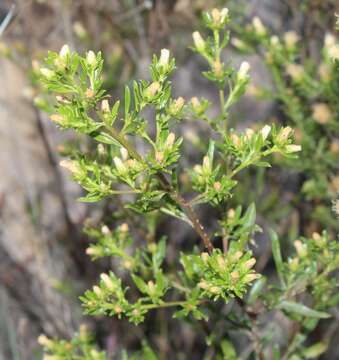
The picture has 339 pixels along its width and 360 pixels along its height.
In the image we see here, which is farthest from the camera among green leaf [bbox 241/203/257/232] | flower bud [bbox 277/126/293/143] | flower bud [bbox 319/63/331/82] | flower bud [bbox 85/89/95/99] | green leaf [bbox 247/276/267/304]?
flower bud [bbox 319/63/331/82]

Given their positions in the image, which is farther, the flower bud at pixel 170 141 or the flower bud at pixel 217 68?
the flower bud at pixel 217 68

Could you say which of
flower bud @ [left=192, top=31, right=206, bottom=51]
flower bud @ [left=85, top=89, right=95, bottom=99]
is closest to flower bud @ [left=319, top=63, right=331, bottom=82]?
flower bud @ [left=192, top=31, right=206, bottom=51]

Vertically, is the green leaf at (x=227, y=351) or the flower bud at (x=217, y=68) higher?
the flower bud at (x=217, y=68)

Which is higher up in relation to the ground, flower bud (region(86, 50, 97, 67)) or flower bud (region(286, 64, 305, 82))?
flower bud (region(86, 50, 97, 67))

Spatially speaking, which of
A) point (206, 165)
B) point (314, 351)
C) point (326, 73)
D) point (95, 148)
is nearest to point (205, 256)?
point (206, 165)

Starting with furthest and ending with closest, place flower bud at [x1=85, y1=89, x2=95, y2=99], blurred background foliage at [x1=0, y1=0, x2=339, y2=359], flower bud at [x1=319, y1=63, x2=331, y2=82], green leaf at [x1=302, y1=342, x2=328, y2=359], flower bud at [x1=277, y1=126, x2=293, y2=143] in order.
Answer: blurred background foliage at [x1=0, y1=0, x2=339, y2=359], flower bud at [x1=319, y1=63, x2=331, y2=82], green leaf at [x1=302, y1=342, x2=328, y2=359], flower bud at [x1=277, y1=126, x2=293, y2=143], flower bud at [x1=85, y1=89, x2=95, y2=99]

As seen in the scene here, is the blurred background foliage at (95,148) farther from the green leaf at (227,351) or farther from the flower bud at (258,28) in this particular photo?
the green leaf at (227,351)

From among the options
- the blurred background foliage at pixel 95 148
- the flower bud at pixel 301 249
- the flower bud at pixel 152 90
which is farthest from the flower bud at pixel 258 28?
the flower bud at pixel 152 90

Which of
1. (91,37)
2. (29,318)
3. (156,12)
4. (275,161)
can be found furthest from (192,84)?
(29,318)

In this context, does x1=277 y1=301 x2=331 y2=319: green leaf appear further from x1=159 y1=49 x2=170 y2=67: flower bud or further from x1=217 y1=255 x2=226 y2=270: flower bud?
x1=159 y1=49 x2=170 y2=67: flower bud

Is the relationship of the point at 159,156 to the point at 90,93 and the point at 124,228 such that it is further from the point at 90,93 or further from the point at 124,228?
the point at 124,228
